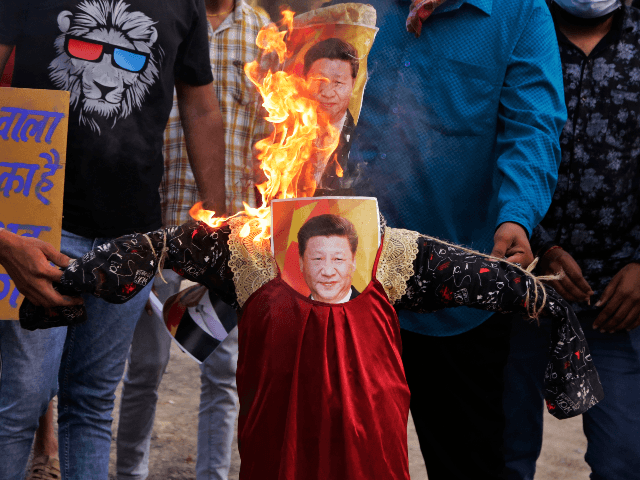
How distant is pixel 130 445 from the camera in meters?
3.21

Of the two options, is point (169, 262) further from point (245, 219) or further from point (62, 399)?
point (62, 399)

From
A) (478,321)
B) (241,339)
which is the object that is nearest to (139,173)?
(241,339)

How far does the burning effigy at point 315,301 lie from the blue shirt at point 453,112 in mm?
325

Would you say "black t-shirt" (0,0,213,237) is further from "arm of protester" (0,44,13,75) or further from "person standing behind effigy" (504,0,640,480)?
"person standing behind effigy" (504,0,640,480)

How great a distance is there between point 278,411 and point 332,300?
0.35m

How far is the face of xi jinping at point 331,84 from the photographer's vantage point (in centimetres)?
212

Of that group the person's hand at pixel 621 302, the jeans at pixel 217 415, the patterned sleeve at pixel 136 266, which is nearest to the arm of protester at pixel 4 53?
the patterned sleeve at pixel 136 266

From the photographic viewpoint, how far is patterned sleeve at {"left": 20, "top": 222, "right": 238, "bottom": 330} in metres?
Result: 1.89

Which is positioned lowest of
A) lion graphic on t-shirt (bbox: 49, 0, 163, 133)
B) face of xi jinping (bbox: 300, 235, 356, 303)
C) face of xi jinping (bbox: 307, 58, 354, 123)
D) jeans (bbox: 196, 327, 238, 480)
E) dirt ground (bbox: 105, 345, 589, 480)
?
dirt ground (bbox: 105, 345, 589, 480)

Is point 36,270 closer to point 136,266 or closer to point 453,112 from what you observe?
point 136,266

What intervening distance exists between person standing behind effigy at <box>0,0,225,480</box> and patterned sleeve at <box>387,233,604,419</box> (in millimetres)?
1090

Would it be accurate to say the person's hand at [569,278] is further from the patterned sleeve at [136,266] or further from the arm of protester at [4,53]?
the arm of protester at [4,53]

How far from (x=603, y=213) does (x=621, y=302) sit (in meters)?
0.35

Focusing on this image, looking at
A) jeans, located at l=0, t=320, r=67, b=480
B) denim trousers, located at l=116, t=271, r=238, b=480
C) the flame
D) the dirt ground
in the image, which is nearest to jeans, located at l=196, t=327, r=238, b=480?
denim trousers, located at l=116, t=271, r=238, b=480
